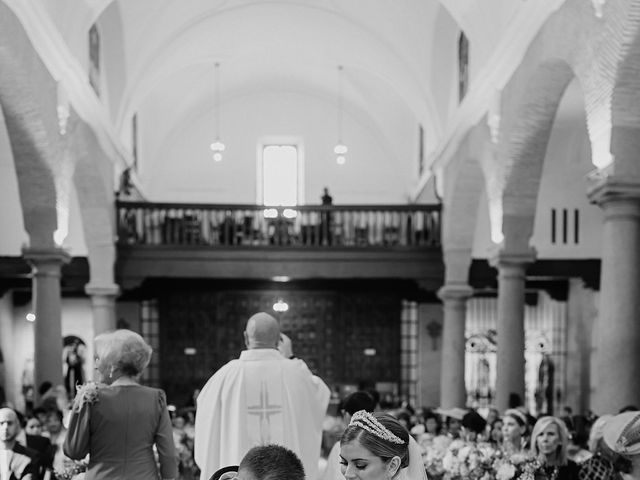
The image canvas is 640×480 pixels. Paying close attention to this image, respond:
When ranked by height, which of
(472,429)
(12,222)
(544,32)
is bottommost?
(472,429)

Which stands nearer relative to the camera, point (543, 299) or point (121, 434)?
point (121, 434)

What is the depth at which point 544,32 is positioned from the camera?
1309cm

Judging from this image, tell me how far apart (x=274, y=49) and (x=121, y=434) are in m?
21.2

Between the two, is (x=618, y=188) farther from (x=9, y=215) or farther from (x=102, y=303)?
(x=9, y=215)

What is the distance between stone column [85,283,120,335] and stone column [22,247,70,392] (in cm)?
410

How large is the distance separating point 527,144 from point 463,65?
4.89 metres

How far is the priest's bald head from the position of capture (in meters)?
7.04

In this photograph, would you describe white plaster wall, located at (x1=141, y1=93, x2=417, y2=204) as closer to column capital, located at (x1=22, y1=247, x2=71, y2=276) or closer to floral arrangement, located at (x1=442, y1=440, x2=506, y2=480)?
column capital, located at (x1=22, y1=247, x2=71, y2=276)

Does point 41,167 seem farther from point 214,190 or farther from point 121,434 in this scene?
point 214,190

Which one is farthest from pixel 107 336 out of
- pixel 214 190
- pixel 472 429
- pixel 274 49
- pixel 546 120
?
pixel 214 190

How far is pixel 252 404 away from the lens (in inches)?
282

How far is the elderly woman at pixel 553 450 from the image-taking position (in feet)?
22.8

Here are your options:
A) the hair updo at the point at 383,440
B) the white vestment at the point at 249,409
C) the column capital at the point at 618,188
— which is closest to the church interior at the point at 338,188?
the column capital at the point at 618,188

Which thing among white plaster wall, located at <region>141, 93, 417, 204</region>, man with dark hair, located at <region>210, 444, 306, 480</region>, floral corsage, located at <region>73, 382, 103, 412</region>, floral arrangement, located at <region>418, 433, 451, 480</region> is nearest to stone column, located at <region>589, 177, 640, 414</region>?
floral arrangement, located at <region>418, 433, 451, 480</region>
